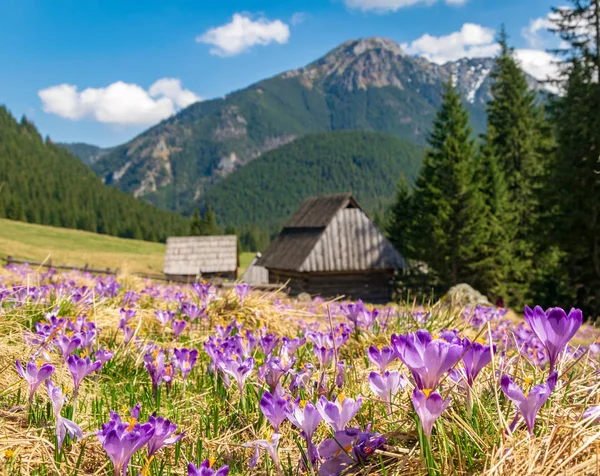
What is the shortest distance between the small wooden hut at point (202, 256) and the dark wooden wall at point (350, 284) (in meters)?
14.2

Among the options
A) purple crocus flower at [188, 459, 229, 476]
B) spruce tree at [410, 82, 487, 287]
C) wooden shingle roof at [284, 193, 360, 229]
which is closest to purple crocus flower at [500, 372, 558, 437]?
purple crocus flower at [188, 459, 229, 476]

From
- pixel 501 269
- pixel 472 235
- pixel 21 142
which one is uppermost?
pixel 21 142

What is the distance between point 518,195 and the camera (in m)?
37.9

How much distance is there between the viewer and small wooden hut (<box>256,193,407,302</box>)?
27.0 m

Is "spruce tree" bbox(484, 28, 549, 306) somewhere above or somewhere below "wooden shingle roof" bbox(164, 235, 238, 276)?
above

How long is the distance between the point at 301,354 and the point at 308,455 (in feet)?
6.23

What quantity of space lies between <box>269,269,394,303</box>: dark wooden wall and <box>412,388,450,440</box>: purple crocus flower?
1006 inches

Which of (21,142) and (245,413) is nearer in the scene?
(245,413)

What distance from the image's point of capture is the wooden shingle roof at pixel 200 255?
40.0 meters

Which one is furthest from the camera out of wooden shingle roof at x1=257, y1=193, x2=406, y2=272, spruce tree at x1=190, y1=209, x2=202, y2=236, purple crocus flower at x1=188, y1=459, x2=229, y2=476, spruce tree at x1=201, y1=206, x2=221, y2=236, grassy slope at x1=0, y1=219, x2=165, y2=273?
spruce tree at x1=201, y1=206, x2=221, y2=236

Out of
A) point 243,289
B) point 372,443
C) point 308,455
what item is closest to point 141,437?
point 308,455

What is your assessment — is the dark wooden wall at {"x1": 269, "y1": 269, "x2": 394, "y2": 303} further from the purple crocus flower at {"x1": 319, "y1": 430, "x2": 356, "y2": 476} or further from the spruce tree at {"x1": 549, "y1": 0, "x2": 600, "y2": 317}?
the purple crocus flower at {"x1": 319, "y1": 430, "x2": 356, "y2": 476}

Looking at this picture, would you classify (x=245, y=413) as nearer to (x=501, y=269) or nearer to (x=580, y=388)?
(x=580, y=388)

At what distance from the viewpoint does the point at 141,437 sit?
1.50 meters
